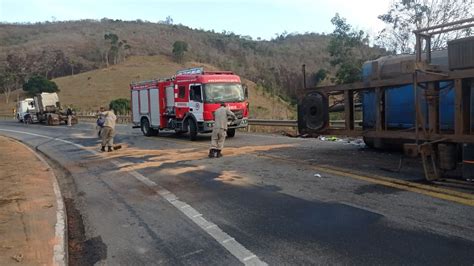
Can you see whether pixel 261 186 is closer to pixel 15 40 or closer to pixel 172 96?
pixel 172 96

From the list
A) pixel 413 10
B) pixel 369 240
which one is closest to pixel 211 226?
pixel 369 240

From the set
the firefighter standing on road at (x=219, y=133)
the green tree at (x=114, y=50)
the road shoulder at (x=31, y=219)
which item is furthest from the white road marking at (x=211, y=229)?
the green tree at (x=114, y=50)

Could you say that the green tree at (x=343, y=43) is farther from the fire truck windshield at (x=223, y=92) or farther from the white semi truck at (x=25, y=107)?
the white semi truck at (x=25, y=107)

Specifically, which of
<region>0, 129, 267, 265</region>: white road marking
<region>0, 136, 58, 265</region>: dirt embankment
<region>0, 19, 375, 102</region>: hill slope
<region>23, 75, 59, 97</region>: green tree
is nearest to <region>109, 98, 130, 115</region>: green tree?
<region>0, 19, 375, 102</region>: hill slope

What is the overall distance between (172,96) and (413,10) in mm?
18267

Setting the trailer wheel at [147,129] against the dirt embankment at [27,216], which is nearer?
the dirt embankment at [27,216]

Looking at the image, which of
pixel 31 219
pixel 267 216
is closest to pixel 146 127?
pixel 31 219

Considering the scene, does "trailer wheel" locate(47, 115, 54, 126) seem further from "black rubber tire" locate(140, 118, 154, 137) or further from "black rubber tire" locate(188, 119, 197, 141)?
"black rubber tire" locate(188, 119, 197, 141)

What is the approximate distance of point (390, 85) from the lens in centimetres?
930

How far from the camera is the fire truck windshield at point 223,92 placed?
1911cm

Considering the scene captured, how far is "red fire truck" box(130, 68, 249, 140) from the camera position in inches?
751

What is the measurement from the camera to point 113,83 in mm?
69312

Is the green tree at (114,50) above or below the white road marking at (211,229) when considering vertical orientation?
above

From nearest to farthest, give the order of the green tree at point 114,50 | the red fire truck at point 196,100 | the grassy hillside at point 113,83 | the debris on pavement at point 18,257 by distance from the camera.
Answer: the debris on pavement at point 18,257
the red fire truck at point 196,100
the grassy hillside at point 113,83
the green tree at point 114,50
